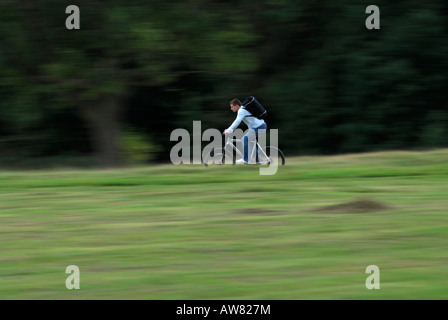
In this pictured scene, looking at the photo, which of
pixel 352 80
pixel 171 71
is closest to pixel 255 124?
pixel 171 71

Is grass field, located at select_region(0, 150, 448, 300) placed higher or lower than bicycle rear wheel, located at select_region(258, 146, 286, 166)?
lower

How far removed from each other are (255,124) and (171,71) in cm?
541

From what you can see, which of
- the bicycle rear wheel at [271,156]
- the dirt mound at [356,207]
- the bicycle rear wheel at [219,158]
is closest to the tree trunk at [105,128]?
the bicycle rear wheel at [219,158]

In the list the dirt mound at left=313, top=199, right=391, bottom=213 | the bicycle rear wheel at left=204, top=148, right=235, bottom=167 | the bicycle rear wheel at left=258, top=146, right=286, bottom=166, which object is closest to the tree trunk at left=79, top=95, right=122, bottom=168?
the bicycle rear wheel at left=204, top=148, right=235, bottom=167

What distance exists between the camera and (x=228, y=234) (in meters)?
9.62

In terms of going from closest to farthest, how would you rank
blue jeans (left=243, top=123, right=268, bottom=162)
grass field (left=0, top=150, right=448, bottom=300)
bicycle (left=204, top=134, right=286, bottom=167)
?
grass field (left=0, top=150, right=448, bottom=300), blue jeans (left=243, top=123, right=268, bottom=162), bicycle (left=204, top=134, right=286, bottom=167)

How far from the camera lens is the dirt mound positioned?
11.1m

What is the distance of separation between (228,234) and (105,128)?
1305 centimetres

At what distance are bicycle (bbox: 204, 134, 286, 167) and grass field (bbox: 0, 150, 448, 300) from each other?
1062mm

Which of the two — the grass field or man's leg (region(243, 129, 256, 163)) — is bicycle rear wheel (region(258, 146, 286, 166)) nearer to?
man's leg (region(243, 129, 256, 163))

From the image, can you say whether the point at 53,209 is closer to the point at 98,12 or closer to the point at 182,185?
the point at 182,185

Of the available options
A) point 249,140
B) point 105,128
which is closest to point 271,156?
point 249,140

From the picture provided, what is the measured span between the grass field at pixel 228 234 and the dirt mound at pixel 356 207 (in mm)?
17

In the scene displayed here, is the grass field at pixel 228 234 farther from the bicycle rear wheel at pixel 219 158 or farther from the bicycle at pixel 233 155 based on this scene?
the bicycle rear wheel at pixel 219 158
